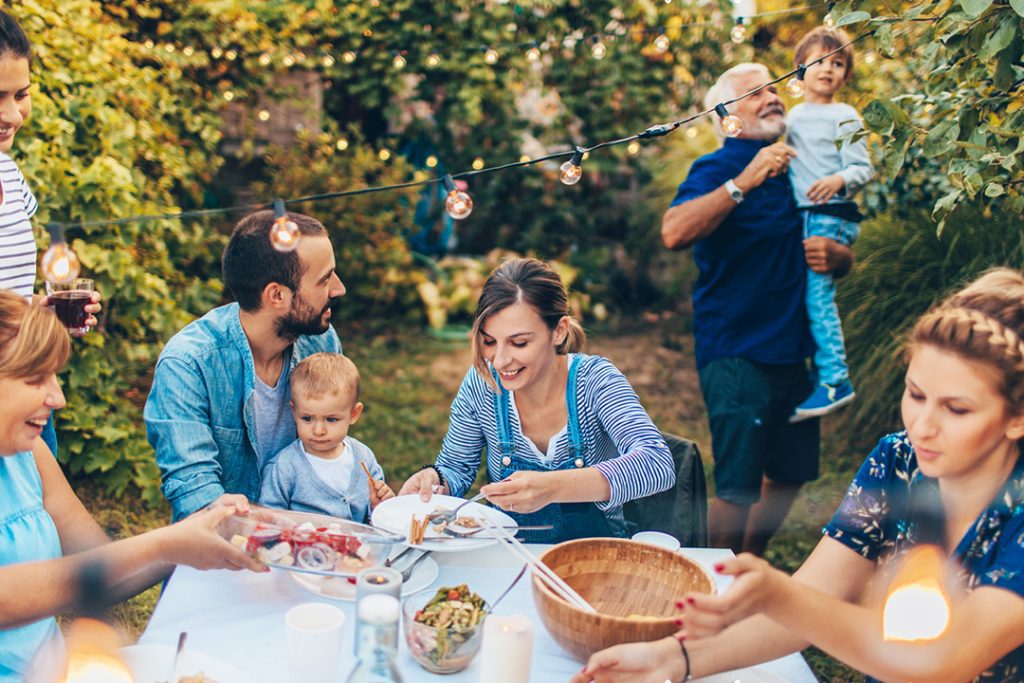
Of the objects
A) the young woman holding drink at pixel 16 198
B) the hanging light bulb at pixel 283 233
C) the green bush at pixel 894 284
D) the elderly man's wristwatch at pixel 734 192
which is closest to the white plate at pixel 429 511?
the hanging light bulb at pixel 283 233

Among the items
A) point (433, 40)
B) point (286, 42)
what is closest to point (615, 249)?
point (433, 40)

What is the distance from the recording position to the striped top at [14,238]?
7.84ft

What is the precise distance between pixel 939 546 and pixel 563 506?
37.4 inches

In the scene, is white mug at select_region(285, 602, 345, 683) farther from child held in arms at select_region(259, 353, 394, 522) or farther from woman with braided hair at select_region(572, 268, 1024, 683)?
child held in arms at select_region(259, 353, 394, 522)

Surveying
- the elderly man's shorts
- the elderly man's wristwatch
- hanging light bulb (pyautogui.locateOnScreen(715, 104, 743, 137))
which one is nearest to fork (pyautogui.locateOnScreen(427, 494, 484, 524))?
hanging light bulb (pyautogui.locateOnScreen(715, 104, 743, 137))

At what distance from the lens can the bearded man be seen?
214 cm

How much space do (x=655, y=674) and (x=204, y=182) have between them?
18.0 ft

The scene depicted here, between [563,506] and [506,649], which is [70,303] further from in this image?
[506,649]

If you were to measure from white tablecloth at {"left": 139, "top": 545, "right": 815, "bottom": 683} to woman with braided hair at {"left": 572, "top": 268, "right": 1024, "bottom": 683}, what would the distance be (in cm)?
9

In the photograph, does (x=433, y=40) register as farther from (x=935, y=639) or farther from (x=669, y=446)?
(x=935, y=639)

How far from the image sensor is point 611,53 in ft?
21.5

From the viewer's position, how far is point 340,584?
1.77 meters

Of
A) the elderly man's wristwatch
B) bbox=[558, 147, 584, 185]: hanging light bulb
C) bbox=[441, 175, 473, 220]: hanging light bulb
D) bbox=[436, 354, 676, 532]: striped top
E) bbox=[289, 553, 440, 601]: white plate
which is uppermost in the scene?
the elderly man's wristwatch

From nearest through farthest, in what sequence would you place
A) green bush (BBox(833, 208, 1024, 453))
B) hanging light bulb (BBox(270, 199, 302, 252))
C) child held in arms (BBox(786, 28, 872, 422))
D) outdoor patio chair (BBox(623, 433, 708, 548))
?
1. hanging light bulb (BBox(270, 199, 302, 252))
2. outdoor patio chair (BBox(623, 433, 708, 548))
3. child held in arms (BBox(786, 28, 872, 422))
4. green bush (BBox(833, 208, 1024, 453))
